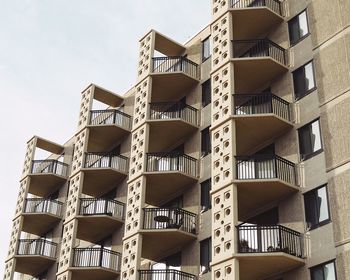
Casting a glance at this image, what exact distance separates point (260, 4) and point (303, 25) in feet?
9.15

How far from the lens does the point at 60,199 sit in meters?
46.3

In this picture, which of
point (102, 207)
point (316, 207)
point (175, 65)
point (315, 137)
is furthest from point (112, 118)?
point (316, 207)

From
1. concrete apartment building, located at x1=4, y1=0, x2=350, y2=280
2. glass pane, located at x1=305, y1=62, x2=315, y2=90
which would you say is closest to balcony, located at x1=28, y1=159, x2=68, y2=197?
concrete apartment building, located at x1=4, y1=0, x2=350, y2=280

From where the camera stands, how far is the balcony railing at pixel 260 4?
3350cm

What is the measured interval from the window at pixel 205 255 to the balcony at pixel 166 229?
25.4 inches

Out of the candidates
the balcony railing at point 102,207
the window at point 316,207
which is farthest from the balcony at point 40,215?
the window at point 316,207

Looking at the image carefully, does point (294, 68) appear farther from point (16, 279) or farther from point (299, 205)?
point (16, 279)

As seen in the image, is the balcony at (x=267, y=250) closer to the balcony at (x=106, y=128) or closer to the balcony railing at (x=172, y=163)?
the balcony railing at (x=172, y=163)

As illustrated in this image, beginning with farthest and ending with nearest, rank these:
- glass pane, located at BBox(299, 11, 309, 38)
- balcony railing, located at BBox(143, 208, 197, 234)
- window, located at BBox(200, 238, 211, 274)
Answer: balcony railing, located at BBox(143, 208, 197, 234) < glass pane, located at BBox(299, 11, 309, 38) < window, located at BBox(200, 238, 211, 274)

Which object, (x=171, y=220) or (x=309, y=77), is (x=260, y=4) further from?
(x=171, y=220)

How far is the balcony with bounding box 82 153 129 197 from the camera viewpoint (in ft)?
129

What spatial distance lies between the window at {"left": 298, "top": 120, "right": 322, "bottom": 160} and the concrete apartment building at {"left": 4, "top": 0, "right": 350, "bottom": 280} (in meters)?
0.06

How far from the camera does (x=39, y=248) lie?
4444 cm

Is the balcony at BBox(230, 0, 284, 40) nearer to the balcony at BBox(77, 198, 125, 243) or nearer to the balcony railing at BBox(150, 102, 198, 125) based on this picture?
the balcony railing at BBox(150, 102, 198, 125)
